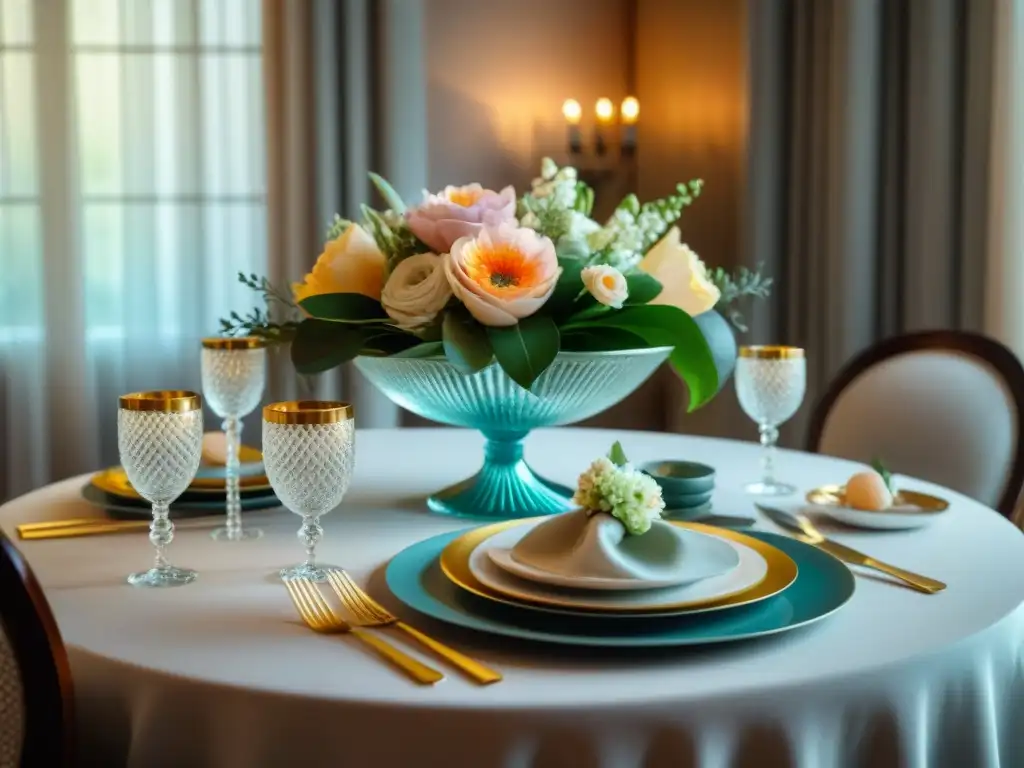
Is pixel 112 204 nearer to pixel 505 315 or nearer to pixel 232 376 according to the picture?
pixel 232 376

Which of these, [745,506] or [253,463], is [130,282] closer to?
[253,463]

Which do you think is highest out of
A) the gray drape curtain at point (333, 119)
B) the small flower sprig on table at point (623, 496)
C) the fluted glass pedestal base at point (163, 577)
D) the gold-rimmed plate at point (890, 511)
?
the gray drape curtain at point (333, 119)

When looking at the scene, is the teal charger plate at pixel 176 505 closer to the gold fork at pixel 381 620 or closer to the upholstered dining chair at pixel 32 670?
the gold fork at pixel 381 620

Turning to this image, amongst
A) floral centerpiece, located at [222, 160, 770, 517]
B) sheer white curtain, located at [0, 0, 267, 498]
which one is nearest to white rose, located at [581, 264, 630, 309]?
floral centerpiece, located at [222, 160, 770, 517]

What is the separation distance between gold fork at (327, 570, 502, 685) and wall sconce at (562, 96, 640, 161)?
267 cm

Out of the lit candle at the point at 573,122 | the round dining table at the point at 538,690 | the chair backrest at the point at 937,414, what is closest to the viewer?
the round dining table at the point at 538,690

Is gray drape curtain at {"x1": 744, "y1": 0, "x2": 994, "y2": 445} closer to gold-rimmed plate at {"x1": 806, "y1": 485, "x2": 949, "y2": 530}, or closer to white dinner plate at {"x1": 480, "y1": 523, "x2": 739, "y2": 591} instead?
gold-rimmed plate at {"x1": 806, "y1": 485, "x2": 949, "y2": 530}

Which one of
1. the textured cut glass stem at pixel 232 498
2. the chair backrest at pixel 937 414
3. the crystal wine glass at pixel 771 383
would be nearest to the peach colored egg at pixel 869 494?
the crystal wine glass at pixel 771 383

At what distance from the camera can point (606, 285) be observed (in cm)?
117

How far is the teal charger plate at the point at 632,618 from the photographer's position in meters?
0.84

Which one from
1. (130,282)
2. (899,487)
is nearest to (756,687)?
(899,487)

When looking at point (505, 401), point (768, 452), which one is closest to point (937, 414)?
point (768, 452)

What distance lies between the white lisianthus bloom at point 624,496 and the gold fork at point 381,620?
0.19m

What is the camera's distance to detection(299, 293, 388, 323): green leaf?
125 centimetres
